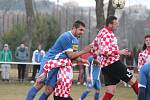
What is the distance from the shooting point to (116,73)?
10523mm

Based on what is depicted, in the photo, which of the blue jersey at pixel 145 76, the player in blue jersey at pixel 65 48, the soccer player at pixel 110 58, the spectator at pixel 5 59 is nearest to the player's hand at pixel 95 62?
the soccer player at pixel 110 58

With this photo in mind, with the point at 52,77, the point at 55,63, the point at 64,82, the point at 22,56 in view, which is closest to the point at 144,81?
the point at 64,82

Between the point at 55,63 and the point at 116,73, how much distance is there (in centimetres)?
182

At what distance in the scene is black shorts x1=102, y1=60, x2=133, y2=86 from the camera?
10.5 meters

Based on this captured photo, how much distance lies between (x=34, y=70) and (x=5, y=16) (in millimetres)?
22599

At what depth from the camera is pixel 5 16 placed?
149 feet

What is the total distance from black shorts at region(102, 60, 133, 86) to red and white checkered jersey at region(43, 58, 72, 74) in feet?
5.45

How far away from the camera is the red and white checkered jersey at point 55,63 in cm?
902

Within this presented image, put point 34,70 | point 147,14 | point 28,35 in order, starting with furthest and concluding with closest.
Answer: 1. point 147,14
2. point 28,35
3. point 34,70

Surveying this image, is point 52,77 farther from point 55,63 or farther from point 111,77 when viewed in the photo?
point 111,77

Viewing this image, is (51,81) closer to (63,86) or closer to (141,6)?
(63,86)

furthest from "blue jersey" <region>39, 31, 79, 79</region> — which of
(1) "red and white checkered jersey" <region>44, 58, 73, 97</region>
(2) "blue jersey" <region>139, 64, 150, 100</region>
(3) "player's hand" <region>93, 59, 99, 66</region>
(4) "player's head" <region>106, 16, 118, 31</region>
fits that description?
(3) "player's hand" <region>93, 59, 99, 66</region>

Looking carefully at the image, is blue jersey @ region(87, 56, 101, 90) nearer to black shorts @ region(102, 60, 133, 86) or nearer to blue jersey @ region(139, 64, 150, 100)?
black shorts @ region(102, 60, 133, 86)

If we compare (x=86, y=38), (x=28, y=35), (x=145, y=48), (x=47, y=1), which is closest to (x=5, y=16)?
(x=47, y=1)
